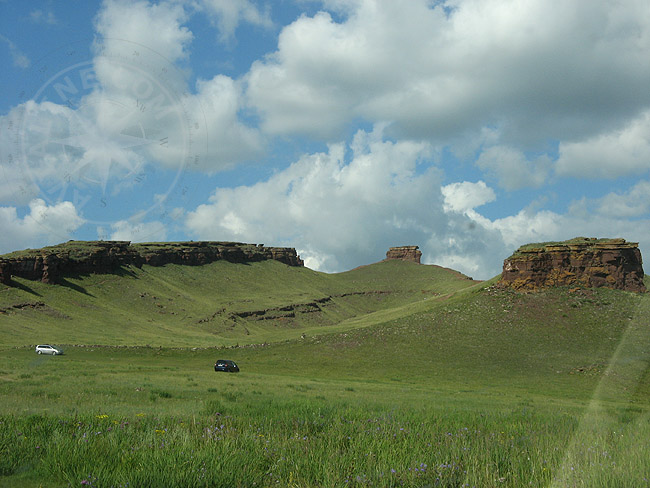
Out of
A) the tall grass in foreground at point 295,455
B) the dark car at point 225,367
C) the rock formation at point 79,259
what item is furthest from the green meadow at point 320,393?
the rock formation at point 79,259

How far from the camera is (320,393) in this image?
27.2 metres

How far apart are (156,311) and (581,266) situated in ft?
380

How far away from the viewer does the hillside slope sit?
305ft

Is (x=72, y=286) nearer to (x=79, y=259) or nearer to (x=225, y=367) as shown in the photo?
(x=79, y=259)

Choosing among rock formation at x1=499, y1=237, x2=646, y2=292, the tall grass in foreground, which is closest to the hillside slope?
rock formation at x1=499, y1=237, x2=646, y2=292

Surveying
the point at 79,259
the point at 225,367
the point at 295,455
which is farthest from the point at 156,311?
the point at 295,455

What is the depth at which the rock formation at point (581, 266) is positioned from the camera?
7575 centimetres

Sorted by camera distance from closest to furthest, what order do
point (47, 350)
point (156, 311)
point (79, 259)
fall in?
point (47, 350), point (156, 311), point (79, 259)

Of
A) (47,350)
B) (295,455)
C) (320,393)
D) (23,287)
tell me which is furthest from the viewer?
(23,287)

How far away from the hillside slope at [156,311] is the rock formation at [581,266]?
60143 millimetres

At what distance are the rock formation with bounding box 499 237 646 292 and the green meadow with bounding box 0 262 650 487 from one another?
116 inches

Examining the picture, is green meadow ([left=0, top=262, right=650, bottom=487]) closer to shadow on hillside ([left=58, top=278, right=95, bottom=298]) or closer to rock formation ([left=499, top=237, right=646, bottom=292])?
shadow on hillside ([left=58, top=278, right=95, bottom=298])

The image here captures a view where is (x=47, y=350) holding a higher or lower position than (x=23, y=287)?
lower

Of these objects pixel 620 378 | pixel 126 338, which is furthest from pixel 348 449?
pixel 126 338
